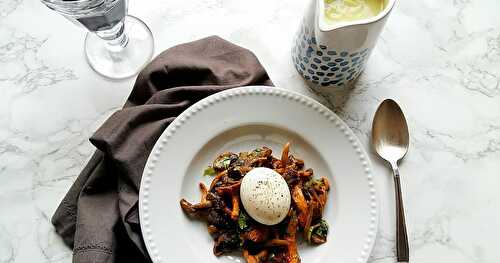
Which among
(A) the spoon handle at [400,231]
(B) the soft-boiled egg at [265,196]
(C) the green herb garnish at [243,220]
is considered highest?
(B) the soft-boiled egg at [265,196]

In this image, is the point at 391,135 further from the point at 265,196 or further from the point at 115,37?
the point at 115,37

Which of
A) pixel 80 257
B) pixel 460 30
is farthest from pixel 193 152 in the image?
pixel 460 30

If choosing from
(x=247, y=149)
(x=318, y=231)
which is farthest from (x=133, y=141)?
(x=318, y=231)

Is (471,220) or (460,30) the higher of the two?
(460,30)

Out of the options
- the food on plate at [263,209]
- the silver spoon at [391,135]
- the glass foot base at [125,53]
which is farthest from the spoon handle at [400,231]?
the glass foot base at [125,53]

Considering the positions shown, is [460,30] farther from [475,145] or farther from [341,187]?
[341,187]

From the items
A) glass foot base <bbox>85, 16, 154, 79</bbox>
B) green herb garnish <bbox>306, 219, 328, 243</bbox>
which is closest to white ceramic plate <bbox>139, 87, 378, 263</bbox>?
green herb garnish <bbox>306, 219, 328, 243</bbox>

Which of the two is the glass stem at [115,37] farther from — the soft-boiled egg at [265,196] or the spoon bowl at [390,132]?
the spoon bowl at [390,132]
